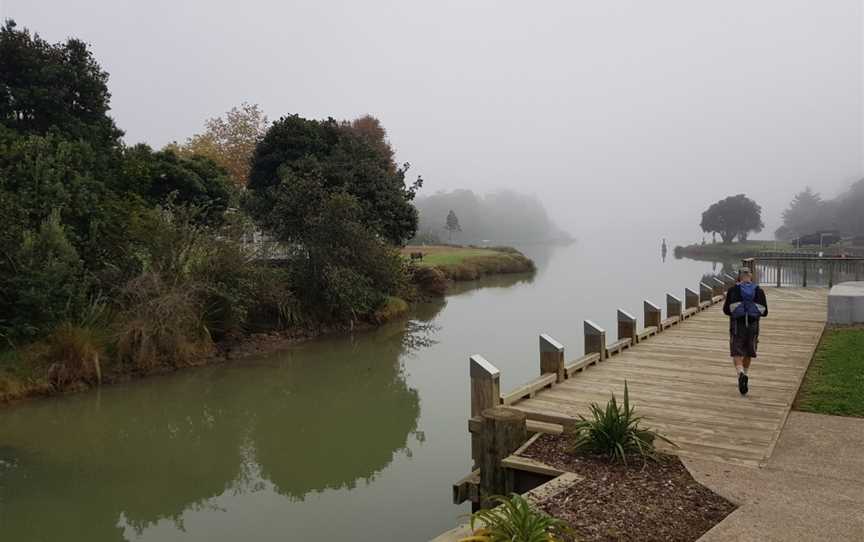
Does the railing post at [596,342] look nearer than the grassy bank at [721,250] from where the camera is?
Yes

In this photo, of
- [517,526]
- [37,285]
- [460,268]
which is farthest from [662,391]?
[460,268]

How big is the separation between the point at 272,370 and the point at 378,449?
6507 millimetres

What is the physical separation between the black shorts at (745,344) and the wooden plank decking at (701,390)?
1.57 ft

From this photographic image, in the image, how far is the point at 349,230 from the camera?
2019 cm

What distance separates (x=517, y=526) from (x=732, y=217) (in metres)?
101

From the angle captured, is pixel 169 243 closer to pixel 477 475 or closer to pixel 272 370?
pixel 272 370

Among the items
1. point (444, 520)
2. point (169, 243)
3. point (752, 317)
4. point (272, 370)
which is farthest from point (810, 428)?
point (169, 243)

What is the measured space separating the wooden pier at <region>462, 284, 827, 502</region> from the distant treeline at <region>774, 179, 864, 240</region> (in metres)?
93.6

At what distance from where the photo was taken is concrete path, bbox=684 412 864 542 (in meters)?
4.04

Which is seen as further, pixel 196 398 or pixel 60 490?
pixel 196 398

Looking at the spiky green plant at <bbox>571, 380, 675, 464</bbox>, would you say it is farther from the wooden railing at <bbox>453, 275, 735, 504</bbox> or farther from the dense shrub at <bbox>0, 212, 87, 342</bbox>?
the dense shrub at <bbox>0, 212, 87, 342</bbox>

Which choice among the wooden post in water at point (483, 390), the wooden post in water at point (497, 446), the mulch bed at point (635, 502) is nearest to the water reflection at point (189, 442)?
the wooden post in water at point (483, 390)

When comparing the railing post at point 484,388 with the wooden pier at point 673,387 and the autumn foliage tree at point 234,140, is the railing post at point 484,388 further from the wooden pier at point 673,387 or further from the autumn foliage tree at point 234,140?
the autumn foliage tree at point 234,140

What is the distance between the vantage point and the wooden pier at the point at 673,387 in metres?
6.06
